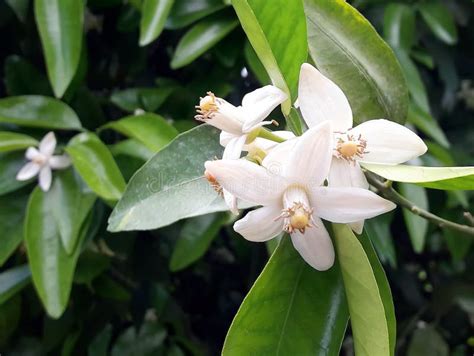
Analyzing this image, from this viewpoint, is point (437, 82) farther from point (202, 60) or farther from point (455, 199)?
point (202, 60)

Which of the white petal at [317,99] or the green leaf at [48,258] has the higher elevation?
the white petal at [317,99]

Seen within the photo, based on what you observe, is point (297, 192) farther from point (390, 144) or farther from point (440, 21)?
point (440, 21)

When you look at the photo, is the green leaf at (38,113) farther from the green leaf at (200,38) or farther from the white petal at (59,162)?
the green leaf at (200,38)

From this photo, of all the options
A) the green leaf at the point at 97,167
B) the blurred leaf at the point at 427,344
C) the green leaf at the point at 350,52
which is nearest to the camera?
the green leaf at the point at 350,52

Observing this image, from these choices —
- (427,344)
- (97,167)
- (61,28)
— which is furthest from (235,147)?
(427,344)

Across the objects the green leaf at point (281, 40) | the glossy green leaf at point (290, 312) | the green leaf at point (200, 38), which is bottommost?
the green leaf at point (200, 38)

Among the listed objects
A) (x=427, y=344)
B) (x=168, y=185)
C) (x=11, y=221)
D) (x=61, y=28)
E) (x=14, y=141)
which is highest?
(x=168, y=185)

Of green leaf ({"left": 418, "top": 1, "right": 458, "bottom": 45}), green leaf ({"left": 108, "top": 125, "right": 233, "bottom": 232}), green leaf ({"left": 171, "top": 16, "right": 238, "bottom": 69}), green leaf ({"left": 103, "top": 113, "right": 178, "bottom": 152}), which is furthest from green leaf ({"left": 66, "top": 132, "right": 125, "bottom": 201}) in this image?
green leaf ({"left": 418, "top": 1, "right": 458, "bottom": 45})

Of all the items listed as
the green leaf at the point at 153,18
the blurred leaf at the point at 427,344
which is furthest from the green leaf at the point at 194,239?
the blurred leaf at the point at 427,344
